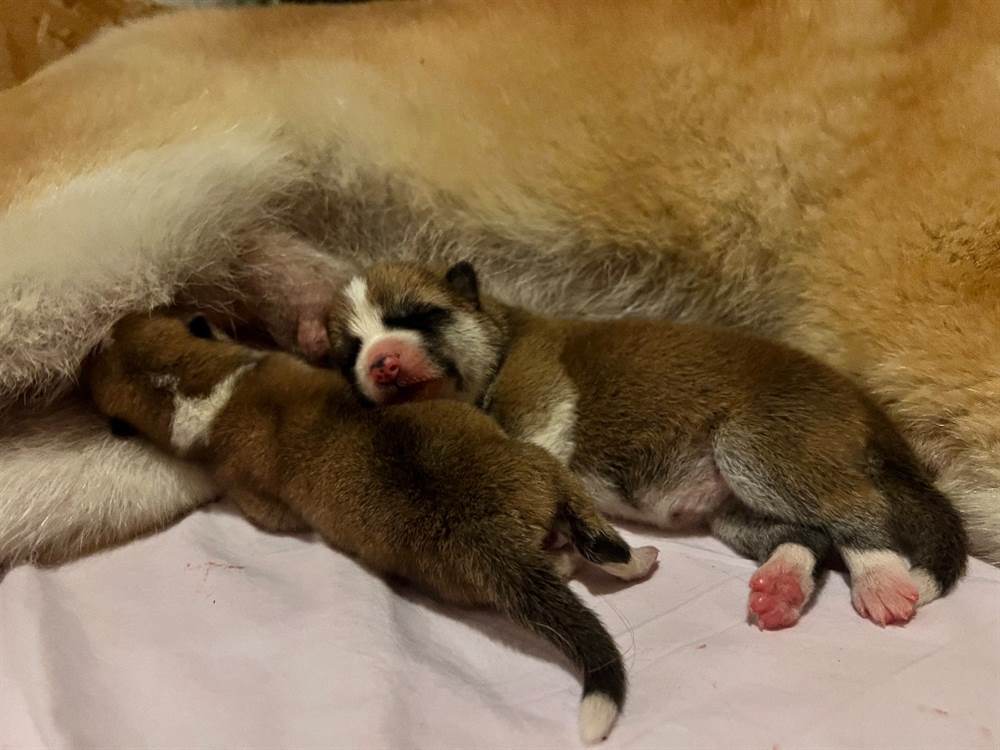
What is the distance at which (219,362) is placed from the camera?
1.12 metres

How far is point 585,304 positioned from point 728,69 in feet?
1.25

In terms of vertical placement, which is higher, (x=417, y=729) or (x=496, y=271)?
(x=496, y=271)

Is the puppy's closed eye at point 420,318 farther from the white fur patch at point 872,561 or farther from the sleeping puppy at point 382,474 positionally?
the white fur patch at point 872,561

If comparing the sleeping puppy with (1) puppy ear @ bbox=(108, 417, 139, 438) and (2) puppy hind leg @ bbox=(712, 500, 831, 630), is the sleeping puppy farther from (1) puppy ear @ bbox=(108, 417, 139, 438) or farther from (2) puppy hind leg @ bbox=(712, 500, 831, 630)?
(2) puppy hind leg @ bbox=(712, 500, 831, 630)

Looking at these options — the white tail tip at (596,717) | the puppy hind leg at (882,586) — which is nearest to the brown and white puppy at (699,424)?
the puppy hind leg at (882,586)

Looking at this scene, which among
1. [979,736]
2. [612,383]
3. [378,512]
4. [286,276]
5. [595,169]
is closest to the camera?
[979,736]

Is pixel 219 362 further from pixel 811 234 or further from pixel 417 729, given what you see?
pixel 811 234

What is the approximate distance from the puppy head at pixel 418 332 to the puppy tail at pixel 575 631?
31cm

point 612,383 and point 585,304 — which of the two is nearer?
point 612,383

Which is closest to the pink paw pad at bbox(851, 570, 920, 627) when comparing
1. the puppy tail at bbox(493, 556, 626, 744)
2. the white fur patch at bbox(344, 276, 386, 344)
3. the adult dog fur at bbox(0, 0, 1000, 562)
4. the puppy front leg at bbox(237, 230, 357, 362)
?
the adult dog fur at bbox(0, 0, 1000, 562)

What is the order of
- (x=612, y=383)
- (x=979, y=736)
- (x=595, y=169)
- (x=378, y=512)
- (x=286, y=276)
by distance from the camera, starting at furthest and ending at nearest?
(x=286, y=276), (x=595, y=169), (x=612, y=383), (x=378, y=512), (x=979, y=736)

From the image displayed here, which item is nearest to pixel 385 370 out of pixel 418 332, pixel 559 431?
pixel 418 332

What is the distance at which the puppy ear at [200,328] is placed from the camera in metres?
1.18

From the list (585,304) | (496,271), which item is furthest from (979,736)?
(496,271)
